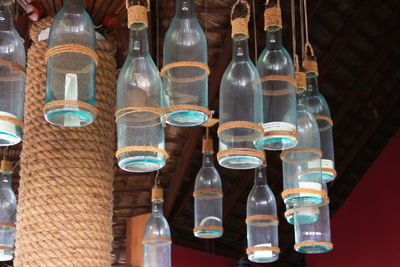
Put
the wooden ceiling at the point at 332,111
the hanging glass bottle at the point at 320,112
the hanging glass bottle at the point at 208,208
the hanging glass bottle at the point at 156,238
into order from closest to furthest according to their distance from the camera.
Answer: the hanging glass bottle at the point at 320,112 → the hanging glass bottle at the point at 156,238 → the hanging glass bottle at the point at 208,208 → the wooden ceiling at the point at 332,111

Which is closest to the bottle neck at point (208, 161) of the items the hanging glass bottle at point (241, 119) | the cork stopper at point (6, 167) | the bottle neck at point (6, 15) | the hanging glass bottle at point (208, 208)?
the hanging glass bottle at point (208, 208)

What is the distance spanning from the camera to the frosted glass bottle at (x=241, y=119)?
1.58 metres

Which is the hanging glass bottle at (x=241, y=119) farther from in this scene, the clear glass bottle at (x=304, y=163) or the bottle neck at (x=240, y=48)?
the clear glass bottle at (x=304, y=163)

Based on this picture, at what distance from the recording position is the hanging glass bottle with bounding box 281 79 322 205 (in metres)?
1.94

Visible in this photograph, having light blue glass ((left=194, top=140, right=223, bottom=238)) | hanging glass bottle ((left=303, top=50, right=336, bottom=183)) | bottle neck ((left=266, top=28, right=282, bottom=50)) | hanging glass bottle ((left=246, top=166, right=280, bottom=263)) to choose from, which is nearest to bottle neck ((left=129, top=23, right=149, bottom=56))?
bottle neck ((left=266, top=28, right=282, bottom=50))

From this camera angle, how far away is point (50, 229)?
2191 mm

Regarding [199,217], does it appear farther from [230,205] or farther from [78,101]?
[230,205]

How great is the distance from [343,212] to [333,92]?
158 cm

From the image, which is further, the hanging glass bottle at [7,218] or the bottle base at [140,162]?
the hanging glass bottle at [7,218]

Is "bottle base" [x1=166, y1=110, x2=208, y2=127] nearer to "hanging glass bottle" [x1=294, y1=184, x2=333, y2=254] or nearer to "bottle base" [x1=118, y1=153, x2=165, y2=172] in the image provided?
"bottle base" [x1=118, y1=153, x2=165, y2=172]

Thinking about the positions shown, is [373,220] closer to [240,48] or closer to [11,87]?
[240,48]

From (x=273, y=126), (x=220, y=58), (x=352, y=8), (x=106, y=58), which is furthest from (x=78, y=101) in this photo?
(x=352, y=8)

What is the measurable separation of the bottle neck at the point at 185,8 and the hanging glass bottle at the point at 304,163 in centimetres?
46

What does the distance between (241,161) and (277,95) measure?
0.25 metres
